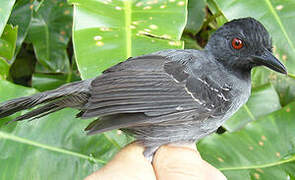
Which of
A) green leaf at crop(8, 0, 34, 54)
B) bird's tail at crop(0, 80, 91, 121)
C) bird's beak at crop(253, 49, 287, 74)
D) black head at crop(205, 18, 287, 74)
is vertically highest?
green leaf at crop(8, 0, 34, 54)

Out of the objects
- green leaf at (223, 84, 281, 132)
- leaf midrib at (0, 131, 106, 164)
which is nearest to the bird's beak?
green leaf at (223, 84, 281, 132)

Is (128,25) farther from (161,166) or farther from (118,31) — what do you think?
(161,166)

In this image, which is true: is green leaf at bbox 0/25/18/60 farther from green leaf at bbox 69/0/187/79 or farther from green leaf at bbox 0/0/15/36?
green leaf at bbox 69/0/187/79

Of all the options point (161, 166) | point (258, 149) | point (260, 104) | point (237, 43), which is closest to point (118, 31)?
point (237, 43)

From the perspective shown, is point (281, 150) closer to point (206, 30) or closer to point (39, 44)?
point (206, 30)

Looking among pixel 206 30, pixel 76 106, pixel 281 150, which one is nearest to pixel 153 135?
pixel 76 106

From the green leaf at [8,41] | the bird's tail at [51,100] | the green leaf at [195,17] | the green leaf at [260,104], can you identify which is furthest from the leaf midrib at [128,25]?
the green leaf at [260,104]
